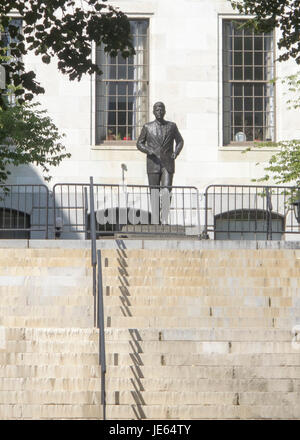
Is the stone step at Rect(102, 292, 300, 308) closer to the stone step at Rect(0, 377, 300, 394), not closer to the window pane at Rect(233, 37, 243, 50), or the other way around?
the stone step at Rect(0, 377, 300, 394)

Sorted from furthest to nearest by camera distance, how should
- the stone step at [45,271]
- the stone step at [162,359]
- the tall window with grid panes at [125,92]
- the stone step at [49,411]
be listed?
the tall window with grid panes at [125,92]
the stone step at [45,271]
the stone step at [162,359]
the stone step at [49,411]

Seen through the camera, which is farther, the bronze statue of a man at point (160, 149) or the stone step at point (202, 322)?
the bronze statue of a man at point (160, 149)

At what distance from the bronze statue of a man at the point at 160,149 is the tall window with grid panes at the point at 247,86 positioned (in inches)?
321

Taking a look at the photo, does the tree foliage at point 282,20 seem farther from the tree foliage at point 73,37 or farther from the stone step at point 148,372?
the stone step at point 148,372

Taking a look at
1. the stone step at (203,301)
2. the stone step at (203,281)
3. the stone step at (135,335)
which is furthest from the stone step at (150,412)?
the stone step at (203,281)

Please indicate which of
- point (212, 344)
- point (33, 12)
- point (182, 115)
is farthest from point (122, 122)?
point (212, 344)

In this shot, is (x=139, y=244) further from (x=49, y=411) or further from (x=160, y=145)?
(x=49, y=411)

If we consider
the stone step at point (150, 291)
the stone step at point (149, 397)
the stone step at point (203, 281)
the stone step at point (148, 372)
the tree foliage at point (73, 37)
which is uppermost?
the tree foliage at point (73, 37)

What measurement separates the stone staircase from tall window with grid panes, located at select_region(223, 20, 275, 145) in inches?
465

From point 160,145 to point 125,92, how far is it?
852cm

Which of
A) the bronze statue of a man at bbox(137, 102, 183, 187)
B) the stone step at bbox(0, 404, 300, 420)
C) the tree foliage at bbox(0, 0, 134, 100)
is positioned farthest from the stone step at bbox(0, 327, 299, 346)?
the bronze statue of a man at bbox(137, 102, 183, 187)

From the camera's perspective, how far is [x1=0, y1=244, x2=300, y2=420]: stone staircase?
12344mm

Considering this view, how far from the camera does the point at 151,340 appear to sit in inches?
529

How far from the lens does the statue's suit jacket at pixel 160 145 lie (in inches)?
803
